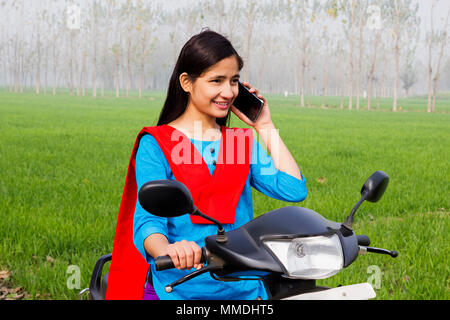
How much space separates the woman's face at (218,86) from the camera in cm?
177

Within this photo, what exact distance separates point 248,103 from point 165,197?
3.10 ft

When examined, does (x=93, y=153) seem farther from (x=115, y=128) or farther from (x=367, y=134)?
(x=367, y=134)

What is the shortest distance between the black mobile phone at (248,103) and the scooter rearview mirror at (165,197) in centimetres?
88

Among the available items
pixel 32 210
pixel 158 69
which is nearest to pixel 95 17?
pixel 158 69

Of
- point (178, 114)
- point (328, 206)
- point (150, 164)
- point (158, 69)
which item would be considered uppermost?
point (158, 69)

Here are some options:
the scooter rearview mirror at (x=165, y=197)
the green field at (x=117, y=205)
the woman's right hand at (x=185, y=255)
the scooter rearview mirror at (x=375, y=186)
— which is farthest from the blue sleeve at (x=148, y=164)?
the green field at (x=117, y=205)

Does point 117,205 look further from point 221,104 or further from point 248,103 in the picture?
point 221,104

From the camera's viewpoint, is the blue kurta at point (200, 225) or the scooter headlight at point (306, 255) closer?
the scooter headlight at point (306, 255)

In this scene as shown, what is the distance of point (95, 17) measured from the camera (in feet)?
183

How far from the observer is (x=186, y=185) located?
1681 millimetres

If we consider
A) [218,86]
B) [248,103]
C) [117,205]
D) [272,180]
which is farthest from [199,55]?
[117,205]

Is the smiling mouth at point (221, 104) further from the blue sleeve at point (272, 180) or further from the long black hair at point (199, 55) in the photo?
the blue sleeve at point (272, 180)

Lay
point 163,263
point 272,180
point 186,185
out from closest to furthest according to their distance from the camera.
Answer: point 163,263 < point 186,185 < point 272,180
